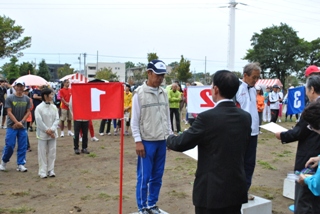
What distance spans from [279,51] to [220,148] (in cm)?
5754

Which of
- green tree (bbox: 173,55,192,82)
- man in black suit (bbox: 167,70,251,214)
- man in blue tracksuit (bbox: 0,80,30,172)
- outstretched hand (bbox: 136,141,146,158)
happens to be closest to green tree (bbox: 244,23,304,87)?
green tree (bbox: 173,55,192,82)

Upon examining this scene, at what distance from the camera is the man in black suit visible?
253cm

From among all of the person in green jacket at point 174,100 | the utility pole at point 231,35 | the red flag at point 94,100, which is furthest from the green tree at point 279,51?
the red flag at point 94,100

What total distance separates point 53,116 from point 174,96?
6.21 metres

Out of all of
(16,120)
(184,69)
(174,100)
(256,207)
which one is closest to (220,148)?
(256,207)

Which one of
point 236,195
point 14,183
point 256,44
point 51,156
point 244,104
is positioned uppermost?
point 256,44

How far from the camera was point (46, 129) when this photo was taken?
21.2 ft

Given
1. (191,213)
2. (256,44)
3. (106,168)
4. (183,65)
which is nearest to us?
(191,213)

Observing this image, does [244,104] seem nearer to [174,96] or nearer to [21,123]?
[21,123]

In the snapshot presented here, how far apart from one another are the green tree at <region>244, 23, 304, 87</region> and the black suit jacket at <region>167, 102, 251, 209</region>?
55.8m

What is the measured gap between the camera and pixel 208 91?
5324 millimetres

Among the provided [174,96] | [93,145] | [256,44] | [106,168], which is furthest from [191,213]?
[256,44]

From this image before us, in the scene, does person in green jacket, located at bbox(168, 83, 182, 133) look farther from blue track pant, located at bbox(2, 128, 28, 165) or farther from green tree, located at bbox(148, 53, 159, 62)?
green tree, located at bbox(148, 53, 159, 62)

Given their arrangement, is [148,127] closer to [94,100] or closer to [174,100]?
[94,100]
